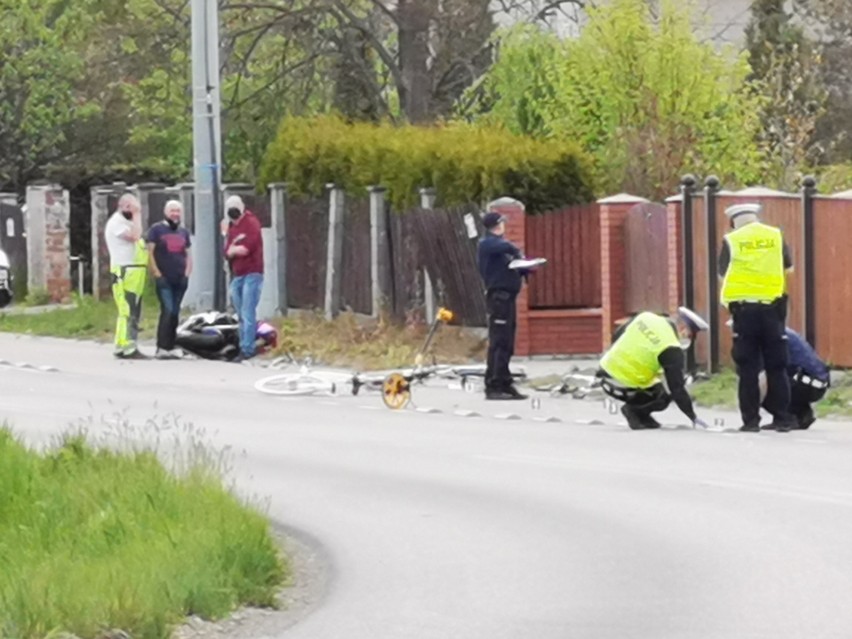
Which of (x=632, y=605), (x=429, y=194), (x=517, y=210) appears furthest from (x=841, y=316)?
(x=632, y=605)

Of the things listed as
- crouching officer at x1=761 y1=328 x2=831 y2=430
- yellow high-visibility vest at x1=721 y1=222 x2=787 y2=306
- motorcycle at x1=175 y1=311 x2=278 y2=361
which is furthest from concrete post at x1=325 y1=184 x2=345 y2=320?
yellow high-visibility vest at x1=721 y1=222 x2=787 y2=306

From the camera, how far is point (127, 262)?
83.1 feet

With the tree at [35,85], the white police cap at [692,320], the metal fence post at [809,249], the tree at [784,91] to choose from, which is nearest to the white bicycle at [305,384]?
the white police cap at [692,320]

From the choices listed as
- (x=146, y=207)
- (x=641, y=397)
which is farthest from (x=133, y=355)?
(x=641, y=397)

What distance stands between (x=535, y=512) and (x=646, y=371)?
13.8 feet

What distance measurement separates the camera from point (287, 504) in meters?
13.7

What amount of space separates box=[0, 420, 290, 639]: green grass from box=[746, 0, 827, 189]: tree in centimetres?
1751

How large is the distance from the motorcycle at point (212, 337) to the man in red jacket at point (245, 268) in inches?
5.5

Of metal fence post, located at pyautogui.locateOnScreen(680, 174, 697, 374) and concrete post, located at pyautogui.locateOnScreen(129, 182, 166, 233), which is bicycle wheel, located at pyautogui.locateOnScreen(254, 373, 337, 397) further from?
concrete post, located at pyautogui.locateOnScreen(129, 182, 166, 233)

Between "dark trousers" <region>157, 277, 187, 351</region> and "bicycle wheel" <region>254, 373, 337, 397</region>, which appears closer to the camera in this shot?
"bicycle wheel" <region>254, 373, 337, 397</region>

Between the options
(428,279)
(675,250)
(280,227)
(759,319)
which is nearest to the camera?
(759,319)

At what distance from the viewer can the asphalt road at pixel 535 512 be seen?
32.3 ft

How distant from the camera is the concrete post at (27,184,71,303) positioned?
35438 millimetres

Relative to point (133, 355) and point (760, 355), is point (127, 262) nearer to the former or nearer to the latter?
point (133, 355)
